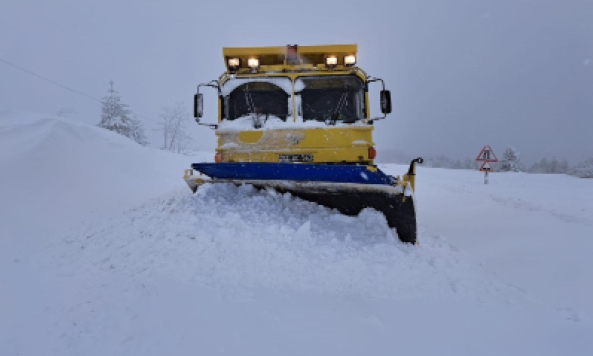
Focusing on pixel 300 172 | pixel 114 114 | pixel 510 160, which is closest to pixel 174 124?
pixel 114 114

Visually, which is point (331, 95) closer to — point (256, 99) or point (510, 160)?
point (256, 99)

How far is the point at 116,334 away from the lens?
2418 millimetres

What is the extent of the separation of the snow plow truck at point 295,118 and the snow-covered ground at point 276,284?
330 mm

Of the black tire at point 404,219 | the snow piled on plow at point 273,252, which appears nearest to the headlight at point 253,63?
the snow piled on plow at point 273,252

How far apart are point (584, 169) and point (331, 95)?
97.8 ft

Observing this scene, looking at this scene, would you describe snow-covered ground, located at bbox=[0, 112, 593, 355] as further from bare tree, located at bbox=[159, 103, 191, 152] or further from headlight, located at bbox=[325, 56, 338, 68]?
bare tree, located at bbox=[159, 103, 191, 152]

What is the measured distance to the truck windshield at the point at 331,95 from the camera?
20.6ft

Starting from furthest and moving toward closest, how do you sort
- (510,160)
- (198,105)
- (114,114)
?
(510,160)
(114,114)
(198,105)

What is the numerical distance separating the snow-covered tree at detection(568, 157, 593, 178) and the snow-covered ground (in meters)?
25.7

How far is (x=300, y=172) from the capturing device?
4.66 metres

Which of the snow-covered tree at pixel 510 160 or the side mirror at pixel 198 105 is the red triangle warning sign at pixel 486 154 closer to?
the side mirror at pixel 198 105

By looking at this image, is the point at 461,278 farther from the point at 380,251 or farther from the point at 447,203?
the point at 447,203

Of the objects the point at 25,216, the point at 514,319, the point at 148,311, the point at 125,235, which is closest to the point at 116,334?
the point at 148,311

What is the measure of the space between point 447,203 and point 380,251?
6609 mm
